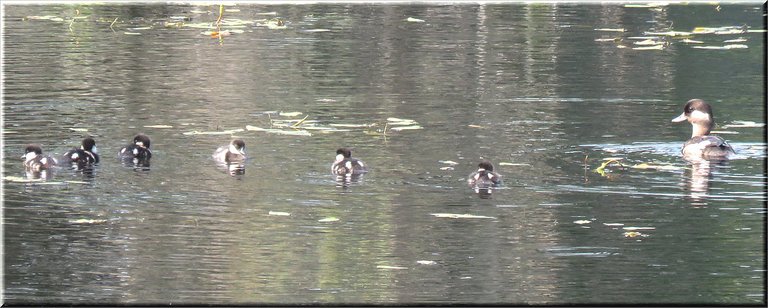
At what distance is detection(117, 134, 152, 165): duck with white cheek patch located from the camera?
12516 mm

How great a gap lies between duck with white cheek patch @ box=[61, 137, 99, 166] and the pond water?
0.42 ft

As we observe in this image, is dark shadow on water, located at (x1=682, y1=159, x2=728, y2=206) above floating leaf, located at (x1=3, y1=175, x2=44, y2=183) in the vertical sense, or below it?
below

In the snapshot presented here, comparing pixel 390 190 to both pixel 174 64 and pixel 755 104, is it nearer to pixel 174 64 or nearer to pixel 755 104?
pixel 755 104

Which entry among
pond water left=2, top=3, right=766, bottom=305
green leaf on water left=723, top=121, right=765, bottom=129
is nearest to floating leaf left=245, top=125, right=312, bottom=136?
pond water left=2, top=3, right=766, bottom=305

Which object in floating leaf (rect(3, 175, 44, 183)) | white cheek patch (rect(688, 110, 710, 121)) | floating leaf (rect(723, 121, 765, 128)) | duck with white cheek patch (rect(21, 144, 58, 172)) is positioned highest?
duck with white cheek patch (rect(21, 144, 58, 172))

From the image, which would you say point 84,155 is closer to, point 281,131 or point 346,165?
point 281,131

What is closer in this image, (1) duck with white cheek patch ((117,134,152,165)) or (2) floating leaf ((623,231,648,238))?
(2) floating leaf ((623,231,648,238))

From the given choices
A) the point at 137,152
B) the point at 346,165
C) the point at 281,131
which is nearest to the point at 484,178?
the point at 346,165

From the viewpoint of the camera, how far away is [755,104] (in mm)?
15508

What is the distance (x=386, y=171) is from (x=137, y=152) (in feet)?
6.55

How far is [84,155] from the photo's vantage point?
1250 centimetres

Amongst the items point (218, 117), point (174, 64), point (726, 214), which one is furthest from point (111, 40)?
point (726, 214)

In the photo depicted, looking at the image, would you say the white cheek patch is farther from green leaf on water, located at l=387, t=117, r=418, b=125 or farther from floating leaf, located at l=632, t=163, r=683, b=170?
green leaf on water, located at l=387, t=117, r=418, b=125

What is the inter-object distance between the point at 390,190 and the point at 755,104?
5.39m
